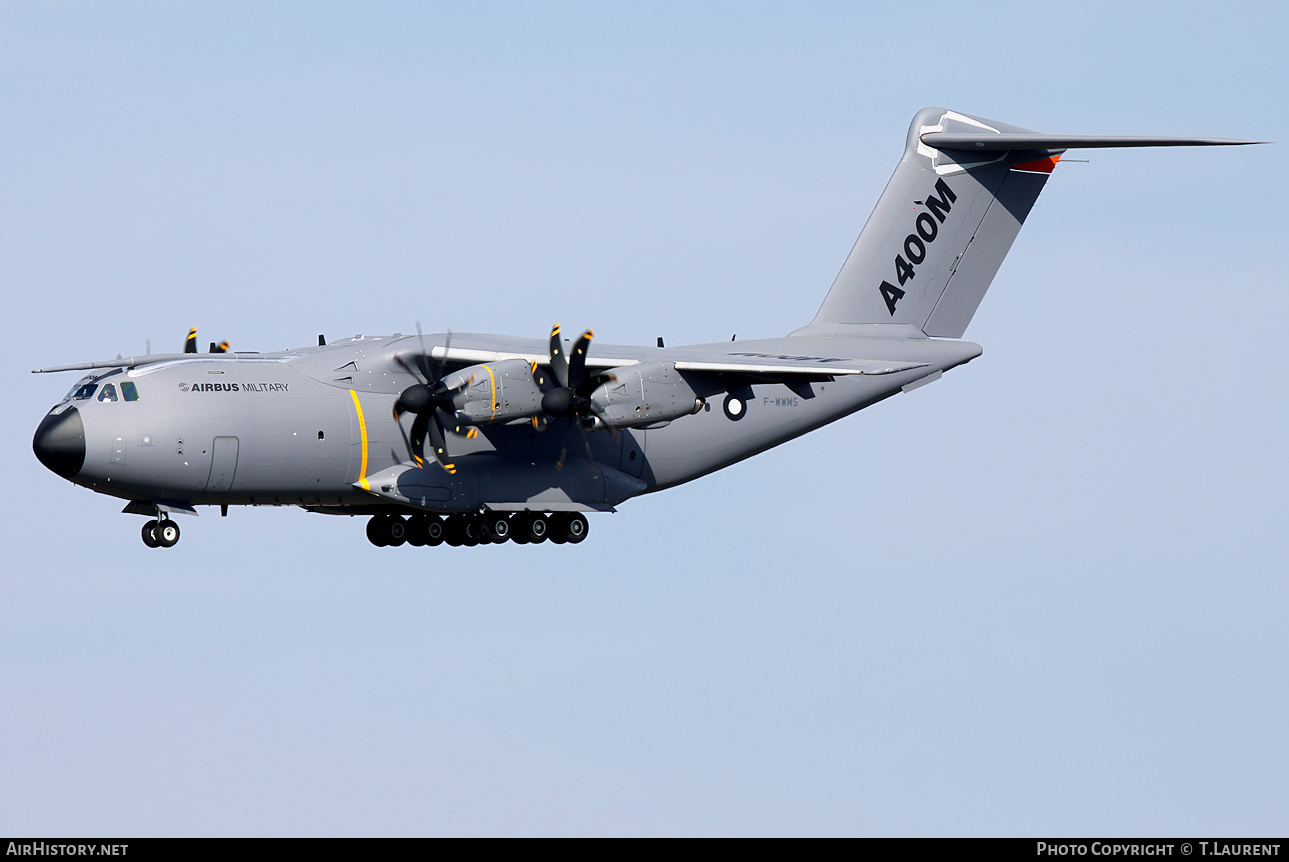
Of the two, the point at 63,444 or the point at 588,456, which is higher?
the point at 588,456

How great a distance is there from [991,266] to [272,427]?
40.7ft

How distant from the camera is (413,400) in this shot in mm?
24844

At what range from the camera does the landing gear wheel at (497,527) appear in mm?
27047

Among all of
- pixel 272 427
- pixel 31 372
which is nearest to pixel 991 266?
pixel 272 427

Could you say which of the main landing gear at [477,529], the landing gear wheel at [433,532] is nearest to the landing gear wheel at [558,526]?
the main landing gear at [477,529]

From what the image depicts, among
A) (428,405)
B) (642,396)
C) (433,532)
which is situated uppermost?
(642,396)

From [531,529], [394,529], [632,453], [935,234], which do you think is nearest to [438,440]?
[531,529]

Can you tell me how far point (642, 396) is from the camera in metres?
25.0

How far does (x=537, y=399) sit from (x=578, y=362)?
769 millimetres

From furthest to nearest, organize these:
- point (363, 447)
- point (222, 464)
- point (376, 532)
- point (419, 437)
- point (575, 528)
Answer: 1. point (376, 532)
2. point (575, 528)
3. point (419, 437)
4. point (363, 447)
5. point (222, 464)

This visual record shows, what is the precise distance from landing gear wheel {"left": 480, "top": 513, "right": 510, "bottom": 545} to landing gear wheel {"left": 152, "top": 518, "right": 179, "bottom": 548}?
4682 millimetres

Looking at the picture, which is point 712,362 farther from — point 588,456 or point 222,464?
point 222,464

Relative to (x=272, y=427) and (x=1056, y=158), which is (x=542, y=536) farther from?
(x=1056, y=158)

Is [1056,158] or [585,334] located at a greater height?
[1056,158]
